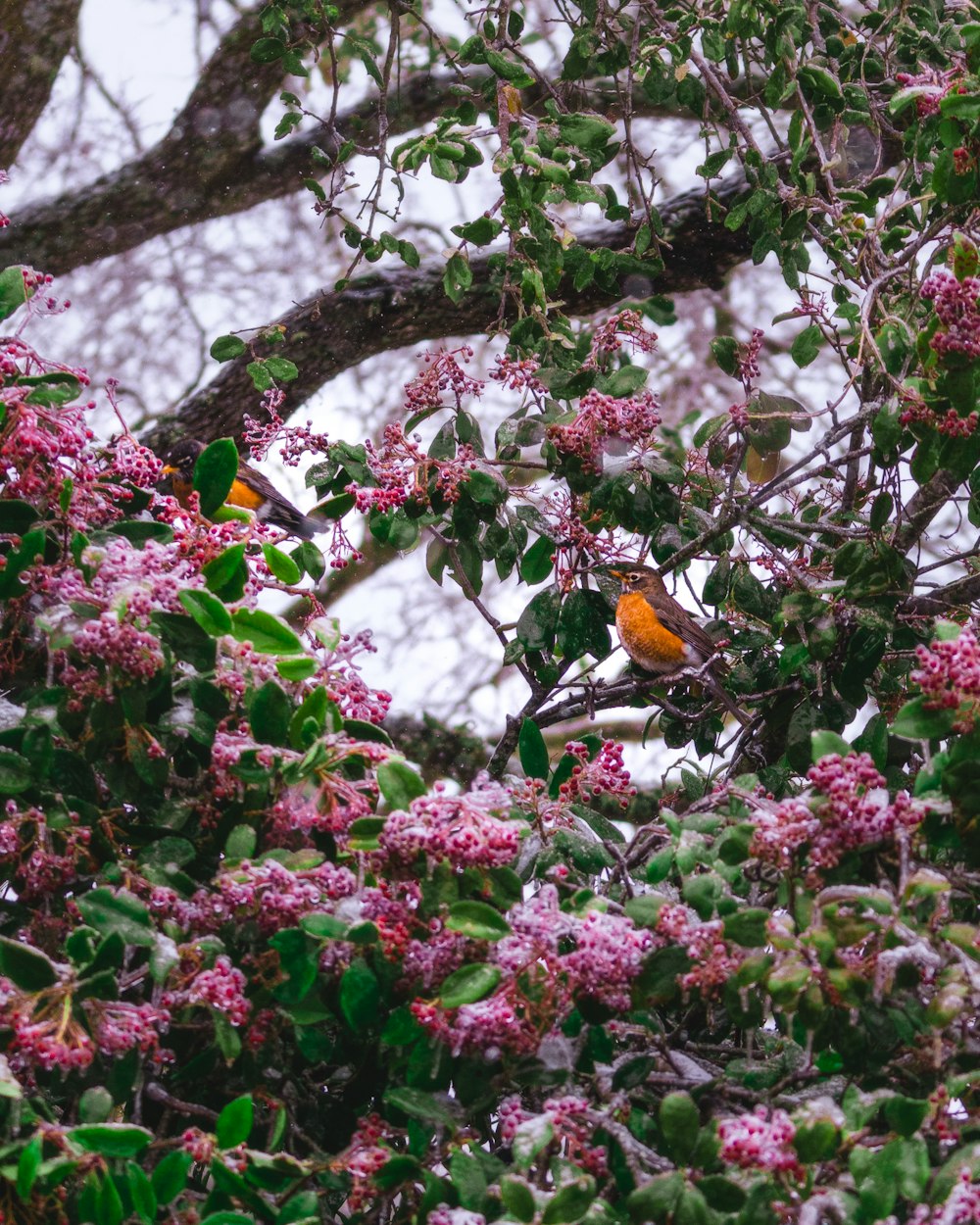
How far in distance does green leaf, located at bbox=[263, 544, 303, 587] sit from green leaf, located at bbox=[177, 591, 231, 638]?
22cm

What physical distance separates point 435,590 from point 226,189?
8.95ft

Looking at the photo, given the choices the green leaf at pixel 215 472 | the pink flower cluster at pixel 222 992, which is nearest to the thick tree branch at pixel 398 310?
the green leaf at pixel 215 472

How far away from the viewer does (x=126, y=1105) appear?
4.35 ft

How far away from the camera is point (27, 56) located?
589 cm

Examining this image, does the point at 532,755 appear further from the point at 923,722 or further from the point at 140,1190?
the point at 140,1190

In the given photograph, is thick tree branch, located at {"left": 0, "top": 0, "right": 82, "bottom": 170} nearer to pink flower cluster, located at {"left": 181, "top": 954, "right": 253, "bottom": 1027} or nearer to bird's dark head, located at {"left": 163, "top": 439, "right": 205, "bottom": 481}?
bird's dark head, located at {"left": 163, "top": 439, "right": 205, "bottom": 481}

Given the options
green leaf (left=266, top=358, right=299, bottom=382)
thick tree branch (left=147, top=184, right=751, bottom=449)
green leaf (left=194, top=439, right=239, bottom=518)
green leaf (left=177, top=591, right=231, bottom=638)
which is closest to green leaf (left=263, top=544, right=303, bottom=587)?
green leaf (left=194, top=439, right=239, bottom=518)

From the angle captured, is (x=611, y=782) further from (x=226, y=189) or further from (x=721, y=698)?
(x=226, y=189)

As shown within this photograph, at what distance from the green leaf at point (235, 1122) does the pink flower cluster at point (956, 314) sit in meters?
1.15

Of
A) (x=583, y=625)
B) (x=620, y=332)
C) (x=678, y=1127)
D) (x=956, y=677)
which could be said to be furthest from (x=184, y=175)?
(x=678, y=1127)

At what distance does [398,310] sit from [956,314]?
2.82m

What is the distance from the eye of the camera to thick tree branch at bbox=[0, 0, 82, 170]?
→ 581 cm

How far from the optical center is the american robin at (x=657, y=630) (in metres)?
3.08

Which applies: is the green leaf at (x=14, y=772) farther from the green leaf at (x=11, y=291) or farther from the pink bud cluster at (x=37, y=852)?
the green leaf at (x=11, y=291)
